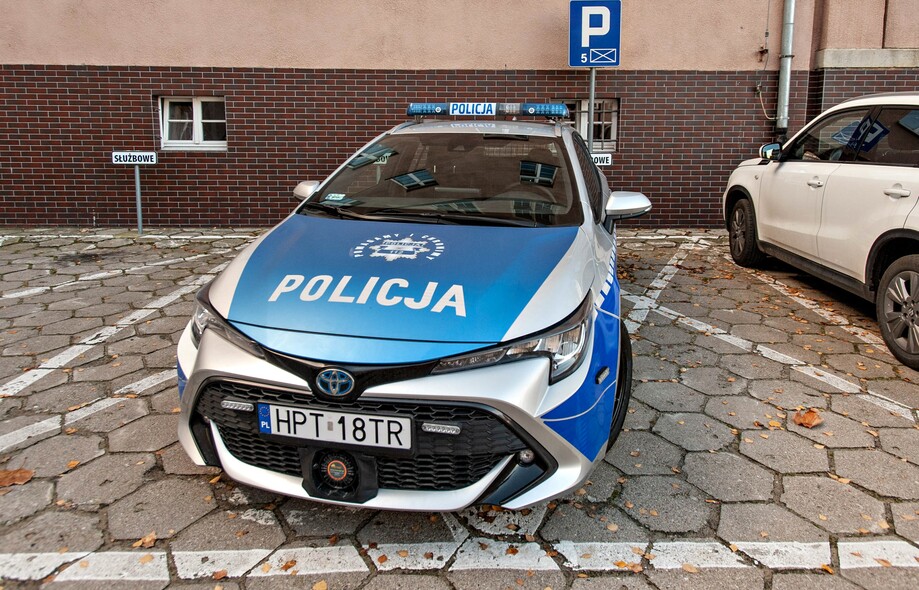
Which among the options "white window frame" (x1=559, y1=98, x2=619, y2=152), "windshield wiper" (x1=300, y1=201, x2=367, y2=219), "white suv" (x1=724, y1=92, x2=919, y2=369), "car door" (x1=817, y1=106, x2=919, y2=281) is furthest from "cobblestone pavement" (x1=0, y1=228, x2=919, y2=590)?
"white window frame" (x1=559, y1=98, x2=619, y2=152)

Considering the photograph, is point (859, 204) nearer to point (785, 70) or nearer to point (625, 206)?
point (625, 206)

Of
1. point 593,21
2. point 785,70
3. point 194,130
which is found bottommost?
point 194,130

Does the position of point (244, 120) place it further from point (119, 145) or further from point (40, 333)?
point (40, 333)

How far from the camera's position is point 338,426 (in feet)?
7.48

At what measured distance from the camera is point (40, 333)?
4812mm

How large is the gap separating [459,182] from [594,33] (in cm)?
495

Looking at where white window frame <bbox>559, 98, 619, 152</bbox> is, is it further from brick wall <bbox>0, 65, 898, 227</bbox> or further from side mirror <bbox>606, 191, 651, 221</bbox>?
side mirror <bbox>606, 191, 651, 221</bbox>

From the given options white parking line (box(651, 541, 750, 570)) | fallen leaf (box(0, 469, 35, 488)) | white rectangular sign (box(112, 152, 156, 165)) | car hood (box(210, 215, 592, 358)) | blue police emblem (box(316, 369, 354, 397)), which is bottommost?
white parking line (box(651, 541, 750, 570))

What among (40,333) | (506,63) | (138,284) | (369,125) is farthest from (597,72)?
(40,333)

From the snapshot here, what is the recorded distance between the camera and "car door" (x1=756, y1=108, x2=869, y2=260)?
16.7 feet

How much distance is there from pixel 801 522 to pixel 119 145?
8784 mm

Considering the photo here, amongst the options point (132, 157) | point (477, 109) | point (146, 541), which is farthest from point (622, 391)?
point (132, 157)

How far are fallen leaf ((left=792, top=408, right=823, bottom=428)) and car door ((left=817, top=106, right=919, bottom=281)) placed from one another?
1461 millimetres

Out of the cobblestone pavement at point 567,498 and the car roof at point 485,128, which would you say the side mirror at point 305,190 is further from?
the cobblestone pavement at point 567,498
